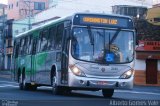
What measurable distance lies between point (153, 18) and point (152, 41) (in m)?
5.65

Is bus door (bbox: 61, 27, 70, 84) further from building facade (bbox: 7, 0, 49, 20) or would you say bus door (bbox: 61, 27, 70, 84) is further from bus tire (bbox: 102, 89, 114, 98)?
building facade (bbox: 7, 0, 49, 20)

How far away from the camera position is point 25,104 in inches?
472

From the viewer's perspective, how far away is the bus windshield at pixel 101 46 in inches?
736

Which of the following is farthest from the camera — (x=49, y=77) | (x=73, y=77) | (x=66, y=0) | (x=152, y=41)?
(x=66, y=0)

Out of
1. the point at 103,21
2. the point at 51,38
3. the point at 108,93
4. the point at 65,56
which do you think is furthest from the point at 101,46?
the point at 51,38

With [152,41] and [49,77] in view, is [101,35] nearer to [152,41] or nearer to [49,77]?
[49,77]

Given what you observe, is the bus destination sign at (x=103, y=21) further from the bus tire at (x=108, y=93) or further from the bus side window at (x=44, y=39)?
the bus side window at (x=44, y=39)

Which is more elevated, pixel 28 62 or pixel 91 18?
pixel 91 18

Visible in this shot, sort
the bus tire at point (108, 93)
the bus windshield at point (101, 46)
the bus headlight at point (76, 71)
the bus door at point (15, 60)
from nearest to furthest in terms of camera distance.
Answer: the bus headlight at point (76, 71) → the bus windshield at point (101, 46) → the bus tire at point (108, 93) → the bus door at point (15, 60)

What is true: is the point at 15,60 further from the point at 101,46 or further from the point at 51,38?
the point at 101,46

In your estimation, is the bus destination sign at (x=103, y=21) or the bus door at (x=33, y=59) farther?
the bus door at (x=33, y=59)

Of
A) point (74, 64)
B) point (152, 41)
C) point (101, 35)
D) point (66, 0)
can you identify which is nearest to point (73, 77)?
point (74, 64)

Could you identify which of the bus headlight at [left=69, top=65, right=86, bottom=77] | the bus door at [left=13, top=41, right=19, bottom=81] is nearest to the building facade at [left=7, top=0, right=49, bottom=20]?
the bus door at [left=13, top=41, right=19, bottom=81]

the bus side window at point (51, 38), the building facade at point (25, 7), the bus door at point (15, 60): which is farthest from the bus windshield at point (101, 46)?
the building facade at point (25, 7)
